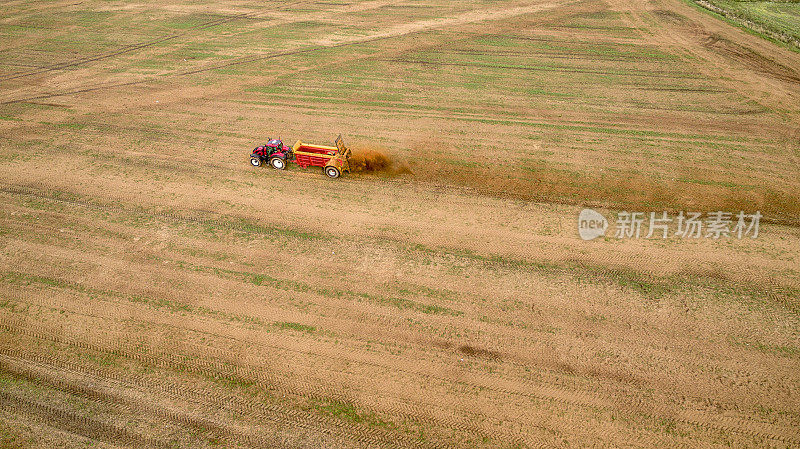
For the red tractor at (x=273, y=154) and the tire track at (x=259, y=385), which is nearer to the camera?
the tire track at (x=259, y=385)

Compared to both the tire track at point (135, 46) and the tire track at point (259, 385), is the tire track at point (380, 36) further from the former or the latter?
the tire track at point (259, 385)

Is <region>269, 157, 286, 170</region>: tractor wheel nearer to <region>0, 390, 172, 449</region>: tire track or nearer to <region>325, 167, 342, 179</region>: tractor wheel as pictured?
<region>325, 167, 342, 179</region>: tractor wheel

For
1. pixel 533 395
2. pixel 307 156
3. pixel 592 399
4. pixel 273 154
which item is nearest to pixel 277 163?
pixel 273 154

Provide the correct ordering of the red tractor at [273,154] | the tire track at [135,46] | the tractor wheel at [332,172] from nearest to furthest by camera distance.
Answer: the tractor wheel at [332,172], the red tractor at [273,154], the tire track at [135,46]

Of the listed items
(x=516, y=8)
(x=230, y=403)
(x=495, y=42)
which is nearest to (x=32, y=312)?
A: (x=230, y=403)

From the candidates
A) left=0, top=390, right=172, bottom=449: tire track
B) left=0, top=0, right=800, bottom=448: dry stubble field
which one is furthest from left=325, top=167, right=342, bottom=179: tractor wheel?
left=0, top=390, right=172, bottom=449: tire track

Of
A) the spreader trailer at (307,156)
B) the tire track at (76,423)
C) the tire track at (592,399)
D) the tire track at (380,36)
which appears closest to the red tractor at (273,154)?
the spreader trailer at (307,156)

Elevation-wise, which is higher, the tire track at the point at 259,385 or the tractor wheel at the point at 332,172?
the tractor wheel at the point at 332,172
